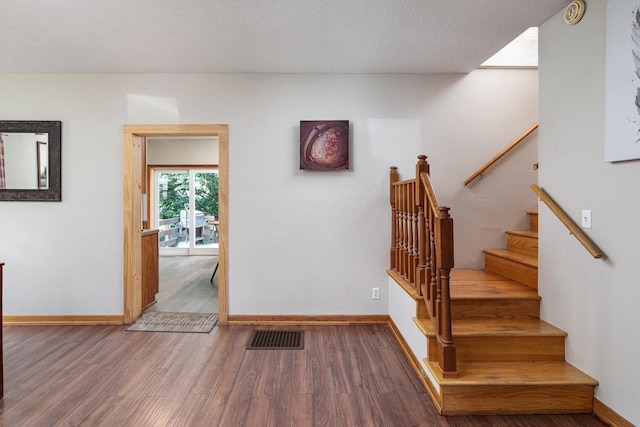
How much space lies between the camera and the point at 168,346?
3.08m

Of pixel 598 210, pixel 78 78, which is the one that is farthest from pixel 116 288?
pixel 598 210

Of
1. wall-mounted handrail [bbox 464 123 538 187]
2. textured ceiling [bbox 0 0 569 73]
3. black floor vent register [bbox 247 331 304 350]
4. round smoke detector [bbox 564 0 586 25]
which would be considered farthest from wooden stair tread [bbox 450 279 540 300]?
textured ceiling [bbox 0 0 569 73]

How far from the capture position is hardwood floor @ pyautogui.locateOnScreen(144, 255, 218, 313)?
4.25 m

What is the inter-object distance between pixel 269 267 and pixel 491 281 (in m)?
2.09

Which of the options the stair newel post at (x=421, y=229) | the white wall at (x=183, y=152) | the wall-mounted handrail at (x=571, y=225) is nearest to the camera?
the wall-mounted handrail at (x=571, y=225)

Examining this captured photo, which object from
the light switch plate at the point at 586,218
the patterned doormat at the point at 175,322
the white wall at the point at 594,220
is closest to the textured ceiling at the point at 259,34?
the white wall at the point at 594,220

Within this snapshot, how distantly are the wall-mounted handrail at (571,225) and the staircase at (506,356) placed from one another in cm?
60

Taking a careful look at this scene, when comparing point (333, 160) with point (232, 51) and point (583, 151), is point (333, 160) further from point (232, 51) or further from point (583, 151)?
point (583, 151)

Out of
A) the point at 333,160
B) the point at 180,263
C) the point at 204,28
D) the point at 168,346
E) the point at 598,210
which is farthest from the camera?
the point at 180,263

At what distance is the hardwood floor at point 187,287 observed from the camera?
425 cm

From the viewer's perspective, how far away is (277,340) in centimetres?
320

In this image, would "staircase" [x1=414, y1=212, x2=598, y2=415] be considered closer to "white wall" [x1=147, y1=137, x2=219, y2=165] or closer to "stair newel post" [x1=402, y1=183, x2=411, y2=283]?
"stair newel post" [x1=402, y1=183, x2=411, y2=283]

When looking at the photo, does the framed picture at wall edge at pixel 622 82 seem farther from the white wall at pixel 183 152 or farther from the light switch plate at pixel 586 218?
the white wall at pixel 183 152

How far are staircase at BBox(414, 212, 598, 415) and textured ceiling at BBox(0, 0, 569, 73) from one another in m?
1.83
